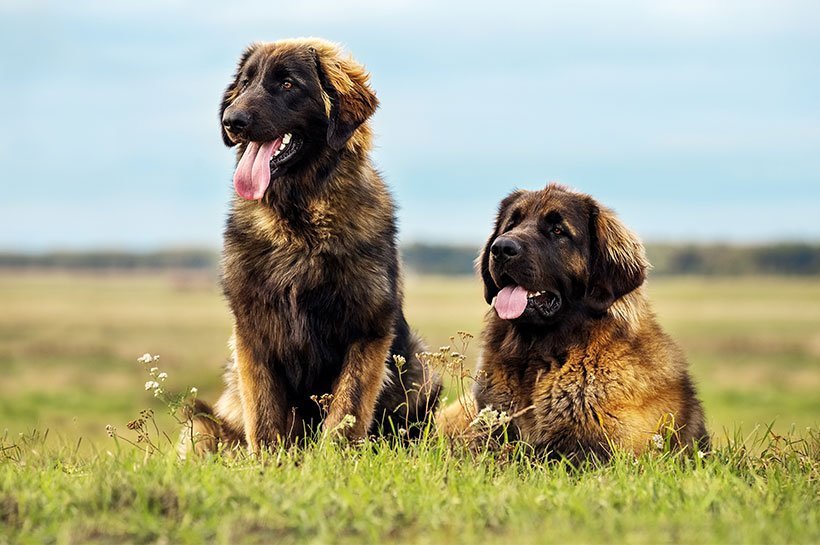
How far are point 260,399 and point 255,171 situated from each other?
147 cm

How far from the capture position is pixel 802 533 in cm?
416

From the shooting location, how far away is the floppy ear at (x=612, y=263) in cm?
640

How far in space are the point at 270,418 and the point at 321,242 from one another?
1.19 m

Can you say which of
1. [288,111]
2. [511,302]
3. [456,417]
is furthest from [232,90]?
[456,417]

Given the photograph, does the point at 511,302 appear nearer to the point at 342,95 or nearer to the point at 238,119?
the point at 342,95

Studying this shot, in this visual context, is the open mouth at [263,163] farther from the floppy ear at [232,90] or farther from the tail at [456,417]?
the tail at [456,417]

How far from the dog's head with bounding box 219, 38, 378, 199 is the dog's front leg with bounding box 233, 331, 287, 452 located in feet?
3.50

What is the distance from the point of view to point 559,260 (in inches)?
251

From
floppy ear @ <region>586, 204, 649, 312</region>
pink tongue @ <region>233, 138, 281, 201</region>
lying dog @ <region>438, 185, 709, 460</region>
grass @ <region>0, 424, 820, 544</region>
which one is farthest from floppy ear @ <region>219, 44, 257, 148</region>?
floppy ear @ <region>586, 204, 649, 312</region>

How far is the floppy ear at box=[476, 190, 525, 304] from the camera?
6.84 m

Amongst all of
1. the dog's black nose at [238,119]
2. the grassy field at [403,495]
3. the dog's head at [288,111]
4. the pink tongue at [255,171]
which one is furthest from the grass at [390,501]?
the dog's black nose at [238,119]

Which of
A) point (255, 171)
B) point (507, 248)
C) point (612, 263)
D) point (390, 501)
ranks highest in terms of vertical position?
point (255, 171)

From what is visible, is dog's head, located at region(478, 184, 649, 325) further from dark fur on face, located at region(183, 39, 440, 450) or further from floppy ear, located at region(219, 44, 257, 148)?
floppy ear, located at region(219, 44, 257, 148)

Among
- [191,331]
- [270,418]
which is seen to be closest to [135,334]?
[191,331]
